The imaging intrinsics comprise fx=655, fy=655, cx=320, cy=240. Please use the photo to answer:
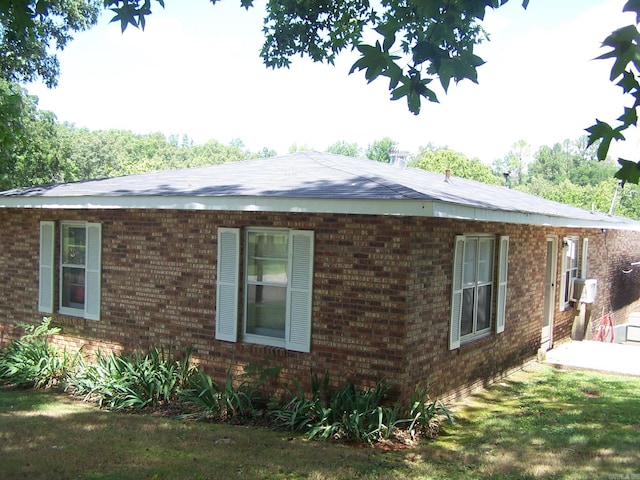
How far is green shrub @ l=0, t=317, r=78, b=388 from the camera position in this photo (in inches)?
403

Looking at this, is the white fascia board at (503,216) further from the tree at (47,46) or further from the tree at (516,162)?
the tree at (516,162)

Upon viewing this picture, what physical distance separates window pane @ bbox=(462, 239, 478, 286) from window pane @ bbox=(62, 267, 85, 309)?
609 cm

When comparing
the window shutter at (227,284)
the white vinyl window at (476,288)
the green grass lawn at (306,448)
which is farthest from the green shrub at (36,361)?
the white vinyl window at (476,288)

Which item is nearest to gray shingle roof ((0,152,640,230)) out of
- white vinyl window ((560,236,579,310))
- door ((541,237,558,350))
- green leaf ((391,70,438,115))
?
door ((541,237,558,350))

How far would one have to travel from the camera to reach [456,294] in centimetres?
896

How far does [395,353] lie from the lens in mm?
7715

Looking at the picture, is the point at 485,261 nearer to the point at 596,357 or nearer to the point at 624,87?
the point at 596,357

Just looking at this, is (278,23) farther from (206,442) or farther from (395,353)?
(206,442)

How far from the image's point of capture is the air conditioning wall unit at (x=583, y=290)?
14.2m

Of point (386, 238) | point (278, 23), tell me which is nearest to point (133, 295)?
point (386, 238)

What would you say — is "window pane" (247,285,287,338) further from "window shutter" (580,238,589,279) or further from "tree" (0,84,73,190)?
"tree" (0,84,73,190)

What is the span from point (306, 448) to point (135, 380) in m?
3.26

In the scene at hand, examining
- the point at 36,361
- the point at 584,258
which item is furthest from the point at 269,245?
the point at 584,258

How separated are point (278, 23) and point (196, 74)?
62667mm
